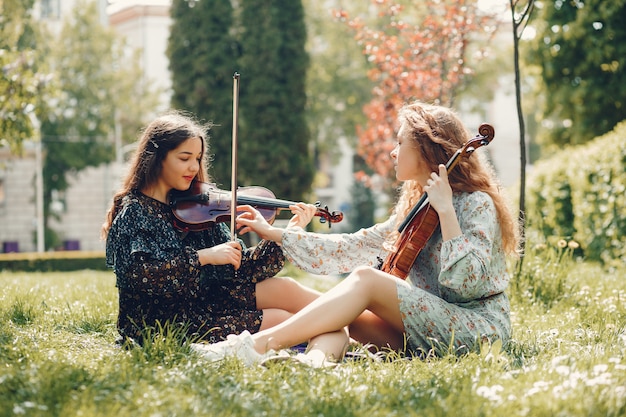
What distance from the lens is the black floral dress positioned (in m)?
3.34

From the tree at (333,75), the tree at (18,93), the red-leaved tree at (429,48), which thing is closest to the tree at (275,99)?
the red-leaved tree at (429,48)

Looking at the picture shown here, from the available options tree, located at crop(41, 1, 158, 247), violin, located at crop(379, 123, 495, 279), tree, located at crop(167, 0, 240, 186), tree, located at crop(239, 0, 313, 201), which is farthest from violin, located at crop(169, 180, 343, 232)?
tree, located at crop(41, 1, 158, 247)

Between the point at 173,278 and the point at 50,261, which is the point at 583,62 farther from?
the point at 173,278

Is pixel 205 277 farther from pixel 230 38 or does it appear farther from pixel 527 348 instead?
pixel 230 38

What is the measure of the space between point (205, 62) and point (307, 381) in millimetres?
12027

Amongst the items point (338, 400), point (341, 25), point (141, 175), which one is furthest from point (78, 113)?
point (338, 400)

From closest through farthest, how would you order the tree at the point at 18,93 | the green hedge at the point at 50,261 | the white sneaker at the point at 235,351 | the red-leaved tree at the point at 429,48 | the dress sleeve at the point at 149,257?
the white sneaker at the point at 235,351 < the dress sleeve at the point at 149,257 < the tree at the point at 18,93 < the red-leaved tree at the point at 429,48 < the green hedge at the point at 50,261

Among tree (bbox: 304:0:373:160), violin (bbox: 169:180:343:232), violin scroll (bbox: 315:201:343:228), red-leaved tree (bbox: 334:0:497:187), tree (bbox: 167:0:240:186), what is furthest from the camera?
tree (bbox: 304:0:373:160)

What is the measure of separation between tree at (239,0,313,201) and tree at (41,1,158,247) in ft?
31.1

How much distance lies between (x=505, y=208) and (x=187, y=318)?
1.58 metres

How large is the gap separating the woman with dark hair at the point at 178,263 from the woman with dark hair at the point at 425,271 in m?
0.22

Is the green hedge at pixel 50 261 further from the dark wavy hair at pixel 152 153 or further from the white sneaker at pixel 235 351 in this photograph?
the white sneaker at pixel 235 351

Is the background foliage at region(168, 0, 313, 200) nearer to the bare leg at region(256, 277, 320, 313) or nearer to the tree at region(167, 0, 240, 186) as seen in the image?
the tree at region(167, 0, 240, 186)

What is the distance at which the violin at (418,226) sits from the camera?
3324 mm
